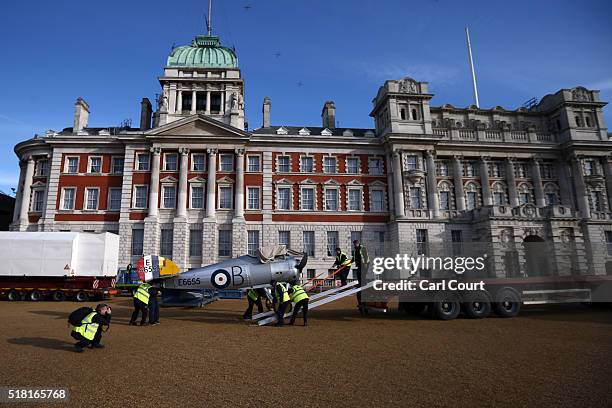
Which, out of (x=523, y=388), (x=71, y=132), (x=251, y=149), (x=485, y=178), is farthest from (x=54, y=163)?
(x=485, y=178)

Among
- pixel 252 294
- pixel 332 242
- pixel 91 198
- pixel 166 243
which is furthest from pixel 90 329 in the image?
pixel 91 198

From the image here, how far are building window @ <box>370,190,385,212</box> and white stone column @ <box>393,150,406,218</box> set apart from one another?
151cm

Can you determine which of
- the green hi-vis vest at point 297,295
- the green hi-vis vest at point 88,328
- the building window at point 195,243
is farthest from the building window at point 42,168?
the green hi-vis vest at point 297,295

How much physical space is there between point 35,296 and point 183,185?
49.4ft

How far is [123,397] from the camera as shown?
5738 mm

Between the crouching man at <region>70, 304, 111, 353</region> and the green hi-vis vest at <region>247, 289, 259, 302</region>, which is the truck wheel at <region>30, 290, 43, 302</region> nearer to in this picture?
the green hi-vis vest at <region>247, 289, 259, 302</region>

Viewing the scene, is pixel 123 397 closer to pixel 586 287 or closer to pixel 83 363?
pixel 83 363

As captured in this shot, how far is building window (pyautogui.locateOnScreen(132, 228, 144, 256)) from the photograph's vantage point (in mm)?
32375

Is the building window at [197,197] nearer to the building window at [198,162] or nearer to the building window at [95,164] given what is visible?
the building window at [198,162]

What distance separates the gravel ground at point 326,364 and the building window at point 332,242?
840 inches

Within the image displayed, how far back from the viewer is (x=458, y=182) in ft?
120

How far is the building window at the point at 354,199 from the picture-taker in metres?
35.6

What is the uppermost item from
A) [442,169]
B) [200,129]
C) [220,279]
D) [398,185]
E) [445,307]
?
[200,129]

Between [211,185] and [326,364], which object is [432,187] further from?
[326,364]
